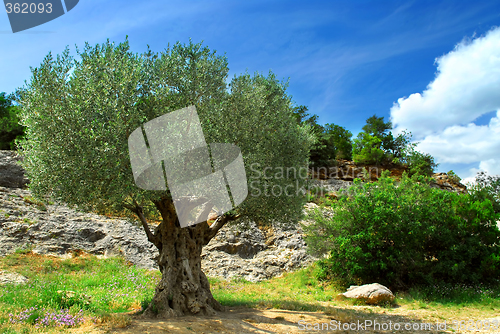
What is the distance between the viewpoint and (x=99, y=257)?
878 inches

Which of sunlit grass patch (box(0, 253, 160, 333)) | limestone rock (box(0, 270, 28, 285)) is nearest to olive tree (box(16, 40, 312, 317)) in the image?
sunlit grass patch (box(0, 253, 160, 333))

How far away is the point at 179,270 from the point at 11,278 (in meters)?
11.0

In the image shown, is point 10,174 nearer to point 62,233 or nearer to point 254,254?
point 62,233

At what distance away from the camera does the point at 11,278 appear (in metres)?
16.6

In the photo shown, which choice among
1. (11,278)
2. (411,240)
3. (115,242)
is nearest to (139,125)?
(11,278)

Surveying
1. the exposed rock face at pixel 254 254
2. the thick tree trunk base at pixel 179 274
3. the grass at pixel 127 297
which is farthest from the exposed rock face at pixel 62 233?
the thick tree trunk base at pixel 179 274

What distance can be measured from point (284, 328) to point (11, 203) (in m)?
24.6

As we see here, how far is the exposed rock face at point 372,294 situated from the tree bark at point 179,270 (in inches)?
350

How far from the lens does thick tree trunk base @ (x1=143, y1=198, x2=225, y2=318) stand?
12211mm

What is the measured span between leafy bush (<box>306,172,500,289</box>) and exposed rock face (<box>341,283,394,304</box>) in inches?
76.9

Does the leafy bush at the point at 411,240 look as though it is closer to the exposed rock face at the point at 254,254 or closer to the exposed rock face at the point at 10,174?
the exposed rock face at the point at 254,254

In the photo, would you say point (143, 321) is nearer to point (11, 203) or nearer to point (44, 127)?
point (44, 127)

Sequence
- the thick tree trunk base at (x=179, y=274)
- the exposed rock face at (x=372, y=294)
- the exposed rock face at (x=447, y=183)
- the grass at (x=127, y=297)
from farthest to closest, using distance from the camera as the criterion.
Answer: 1. the exposed rock face at (x=447, y=183)
2. the exposed rock face at (x=372, y=294)
3. the thick tree trunk base at (x=179, y=274)
4. the grass at (x=127, y=297)

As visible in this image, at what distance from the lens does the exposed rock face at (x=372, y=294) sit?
55.9ft
